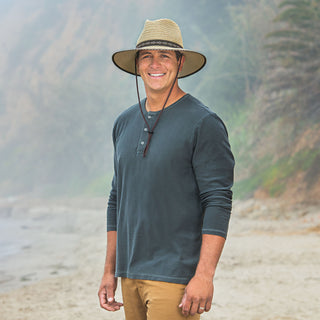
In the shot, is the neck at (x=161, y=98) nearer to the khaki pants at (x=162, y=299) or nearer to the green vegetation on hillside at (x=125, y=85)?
the khaki pants at (x=162, y=299)

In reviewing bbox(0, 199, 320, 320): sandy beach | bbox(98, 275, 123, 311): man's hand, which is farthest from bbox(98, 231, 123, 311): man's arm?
bbox(0, 199, 320, 320): sandy beach

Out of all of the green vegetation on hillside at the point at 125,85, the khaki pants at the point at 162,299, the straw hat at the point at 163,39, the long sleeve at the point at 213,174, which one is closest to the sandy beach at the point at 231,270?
the green vegetation on hillside at the point at 125,85

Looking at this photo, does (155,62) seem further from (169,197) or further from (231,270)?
(231,270)

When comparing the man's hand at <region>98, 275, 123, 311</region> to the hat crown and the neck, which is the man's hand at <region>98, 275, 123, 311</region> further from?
the hat crown

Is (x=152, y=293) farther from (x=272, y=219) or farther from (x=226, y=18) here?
(x=226, y=18)

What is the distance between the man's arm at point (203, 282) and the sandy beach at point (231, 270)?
353 cm

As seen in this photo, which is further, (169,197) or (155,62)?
(155,62)

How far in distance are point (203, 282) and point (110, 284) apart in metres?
0.50

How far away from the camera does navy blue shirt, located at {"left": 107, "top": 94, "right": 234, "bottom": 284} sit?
5.72 feet

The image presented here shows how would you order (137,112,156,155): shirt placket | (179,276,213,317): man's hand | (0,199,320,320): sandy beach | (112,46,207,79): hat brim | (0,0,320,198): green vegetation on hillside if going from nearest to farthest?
(179,276,213,317): man's hand, (137,112,156,155): shirt placket, (112,46,207,79): hat brim, (0,199,320,320): sandy beach, (0,0,320,198): green vegetation on hillside

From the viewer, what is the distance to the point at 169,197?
1.78 meters

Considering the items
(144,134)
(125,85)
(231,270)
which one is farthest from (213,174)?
(125,85)

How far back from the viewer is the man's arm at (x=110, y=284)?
79.5 inches

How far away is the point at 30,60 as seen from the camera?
40.4 meters
